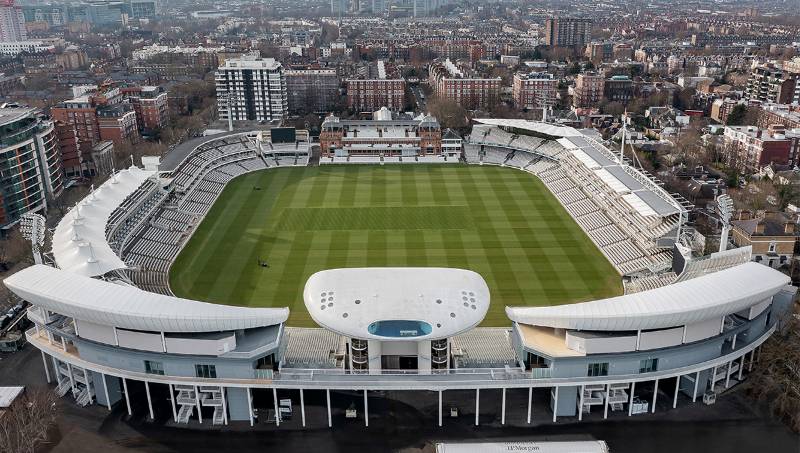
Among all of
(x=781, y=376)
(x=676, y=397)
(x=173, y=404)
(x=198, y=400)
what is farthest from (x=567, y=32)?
(x=173, y=404)

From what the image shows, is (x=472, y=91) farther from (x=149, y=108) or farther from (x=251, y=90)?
(x=149, y=108)

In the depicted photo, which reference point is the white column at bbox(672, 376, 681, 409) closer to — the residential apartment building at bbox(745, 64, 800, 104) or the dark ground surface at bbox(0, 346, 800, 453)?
the dark ground surface at bbox(0, 346, 800, 453)

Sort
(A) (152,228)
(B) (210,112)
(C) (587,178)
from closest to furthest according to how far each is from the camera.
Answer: (A) (152,228) → (C) (587,178) → (B) (210,112)

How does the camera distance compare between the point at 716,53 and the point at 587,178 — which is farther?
the point at 716,53

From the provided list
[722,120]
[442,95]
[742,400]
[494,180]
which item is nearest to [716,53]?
[722,120]

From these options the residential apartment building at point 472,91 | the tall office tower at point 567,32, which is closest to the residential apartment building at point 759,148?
the residential apartment building at point 472,91

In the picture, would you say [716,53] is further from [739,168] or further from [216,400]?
[216,400]
